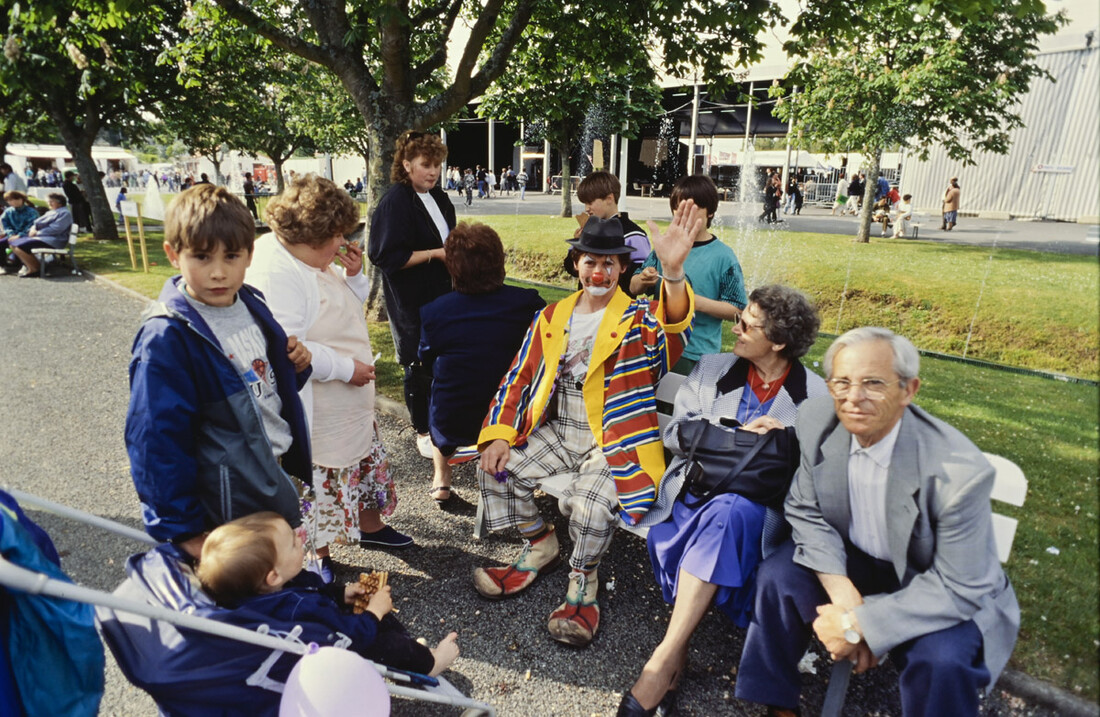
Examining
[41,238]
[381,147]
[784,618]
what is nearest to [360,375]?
[784,618]

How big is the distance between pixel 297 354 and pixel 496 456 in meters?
1.13

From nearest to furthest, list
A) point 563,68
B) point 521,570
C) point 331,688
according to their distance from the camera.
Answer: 1. point 331,688
2. point 521,570
3. point 563,68

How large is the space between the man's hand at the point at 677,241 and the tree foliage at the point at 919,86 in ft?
13.1

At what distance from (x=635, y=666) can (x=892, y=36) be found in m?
12.5

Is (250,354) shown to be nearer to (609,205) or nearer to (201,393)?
(201,393)

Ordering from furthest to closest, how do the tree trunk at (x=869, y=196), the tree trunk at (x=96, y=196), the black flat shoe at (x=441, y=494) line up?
the tree trunk at (x=96, y=196) < the tree trunk at (x=869, y=196) < the black flat shoe at (x=441, y=494)

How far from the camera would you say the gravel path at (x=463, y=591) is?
107 inches

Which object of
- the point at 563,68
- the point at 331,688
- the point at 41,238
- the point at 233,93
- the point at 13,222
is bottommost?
the point at 41,238

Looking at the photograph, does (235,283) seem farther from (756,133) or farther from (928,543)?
(756,133)

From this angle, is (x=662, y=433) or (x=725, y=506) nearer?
(x=725, y=506)

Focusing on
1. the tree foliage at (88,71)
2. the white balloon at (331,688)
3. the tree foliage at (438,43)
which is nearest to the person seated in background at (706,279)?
the white balloon at (331,688)

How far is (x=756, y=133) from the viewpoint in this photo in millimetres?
35562

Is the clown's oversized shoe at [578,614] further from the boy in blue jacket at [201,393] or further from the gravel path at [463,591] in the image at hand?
the boy in blue jacket at [201,393]

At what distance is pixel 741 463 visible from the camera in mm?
2738
